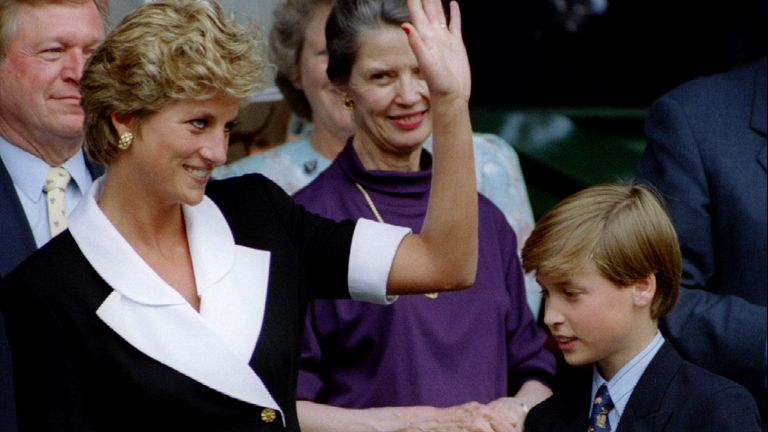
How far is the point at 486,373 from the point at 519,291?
0.25 meters

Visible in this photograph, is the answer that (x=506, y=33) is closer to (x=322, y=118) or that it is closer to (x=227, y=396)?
(x=322, y=118)

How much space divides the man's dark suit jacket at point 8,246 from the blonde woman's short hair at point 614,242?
0.98 meters

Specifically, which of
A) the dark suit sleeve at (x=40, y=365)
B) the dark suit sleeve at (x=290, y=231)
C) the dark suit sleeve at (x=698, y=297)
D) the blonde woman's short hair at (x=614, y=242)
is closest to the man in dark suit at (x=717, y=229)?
the dark suit sleeve at (x=698, y=297)

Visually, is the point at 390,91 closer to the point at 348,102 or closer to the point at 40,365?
the point at 348,102

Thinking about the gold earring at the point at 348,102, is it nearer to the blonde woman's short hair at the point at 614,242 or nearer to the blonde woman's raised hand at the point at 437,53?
the blonde woman's short hair at the point at 614,242

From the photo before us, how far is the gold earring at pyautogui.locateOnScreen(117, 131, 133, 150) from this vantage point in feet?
8.66

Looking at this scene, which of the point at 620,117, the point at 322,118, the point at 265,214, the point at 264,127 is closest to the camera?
the point at 265,214

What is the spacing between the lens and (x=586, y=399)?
10.2 feet

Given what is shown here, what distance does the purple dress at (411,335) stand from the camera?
329 cm

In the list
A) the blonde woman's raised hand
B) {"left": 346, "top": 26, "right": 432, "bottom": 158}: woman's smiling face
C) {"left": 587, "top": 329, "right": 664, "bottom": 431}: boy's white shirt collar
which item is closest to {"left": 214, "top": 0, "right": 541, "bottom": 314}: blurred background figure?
{"left": 346, "top": 26, "right": 432, "bottom": 158}: woman's smiling face

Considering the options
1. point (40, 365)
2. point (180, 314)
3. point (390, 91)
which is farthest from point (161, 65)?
point (390, 91)

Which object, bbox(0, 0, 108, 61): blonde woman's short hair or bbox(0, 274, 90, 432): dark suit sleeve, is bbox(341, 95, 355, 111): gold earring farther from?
bbox(0, 274, 90, 432): dark suit sleeve

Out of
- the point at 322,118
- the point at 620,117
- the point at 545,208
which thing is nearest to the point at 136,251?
the point at 322,118

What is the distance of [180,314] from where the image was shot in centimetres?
265
